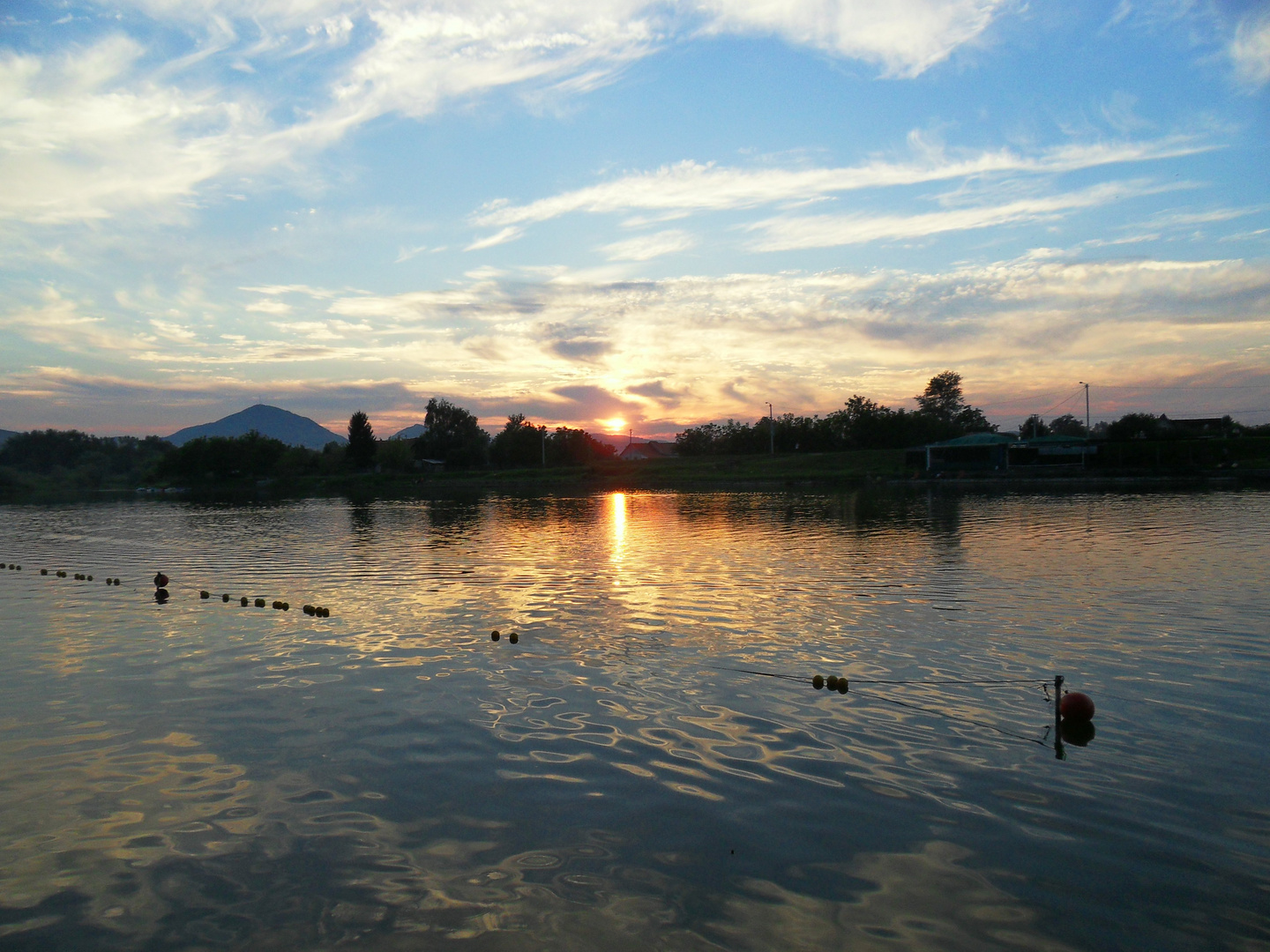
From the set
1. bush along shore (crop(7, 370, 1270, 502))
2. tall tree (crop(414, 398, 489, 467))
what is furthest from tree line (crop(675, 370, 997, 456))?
tall tree (crop(414, 398, 489, 467))

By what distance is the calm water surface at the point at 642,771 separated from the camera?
21.7 feet

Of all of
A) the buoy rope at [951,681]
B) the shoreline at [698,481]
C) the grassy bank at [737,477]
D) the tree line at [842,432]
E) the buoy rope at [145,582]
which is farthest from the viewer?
the tree line at [842,432]

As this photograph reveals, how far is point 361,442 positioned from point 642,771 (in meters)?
138

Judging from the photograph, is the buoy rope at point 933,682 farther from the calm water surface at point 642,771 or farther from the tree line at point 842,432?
the tree line at point 842,432

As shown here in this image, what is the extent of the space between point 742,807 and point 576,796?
1.78 meters

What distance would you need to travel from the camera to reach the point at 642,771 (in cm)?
937

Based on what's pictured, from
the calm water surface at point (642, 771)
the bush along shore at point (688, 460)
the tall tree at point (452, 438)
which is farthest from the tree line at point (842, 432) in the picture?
the calm water surface at point (642, 771)

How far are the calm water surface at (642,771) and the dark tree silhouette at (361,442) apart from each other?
396ft

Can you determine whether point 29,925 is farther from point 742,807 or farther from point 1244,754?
point 1244,754

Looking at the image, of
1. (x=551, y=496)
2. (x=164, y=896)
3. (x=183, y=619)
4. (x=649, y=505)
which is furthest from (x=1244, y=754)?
(x=551, y=496)

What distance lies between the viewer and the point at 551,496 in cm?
8119

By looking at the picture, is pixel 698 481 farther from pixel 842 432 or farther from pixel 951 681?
pixel 951 681

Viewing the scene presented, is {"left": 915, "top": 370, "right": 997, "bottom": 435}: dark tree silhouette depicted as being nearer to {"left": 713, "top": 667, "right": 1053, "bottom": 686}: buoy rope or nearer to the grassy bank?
the grassy bank

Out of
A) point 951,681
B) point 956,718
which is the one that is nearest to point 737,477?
point 951,681
